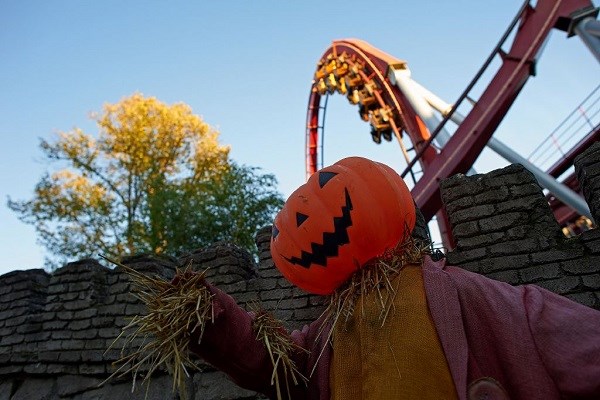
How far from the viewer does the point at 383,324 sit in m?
1.43

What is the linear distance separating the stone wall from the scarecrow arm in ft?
1.73

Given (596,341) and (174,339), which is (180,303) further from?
(596,341)

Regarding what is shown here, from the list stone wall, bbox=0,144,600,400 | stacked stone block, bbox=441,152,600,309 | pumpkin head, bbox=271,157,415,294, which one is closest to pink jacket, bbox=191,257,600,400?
pumpkin head, bbox=271,157,415,294

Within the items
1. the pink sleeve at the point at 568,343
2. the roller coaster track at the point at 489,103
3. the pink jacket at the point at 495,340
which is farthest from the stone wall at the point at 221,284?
the roller coaster track at the point at 489,103

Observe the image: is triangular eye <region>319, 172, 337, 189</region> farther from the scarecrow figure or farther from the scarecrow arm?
the scarecrow arm

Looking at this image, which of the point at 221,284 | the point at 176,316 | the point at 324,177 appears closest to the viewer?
the point at 176,316

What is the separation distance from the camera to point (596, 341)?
49.1 inches

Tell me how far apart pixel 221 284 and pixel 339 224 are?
64.2 inches

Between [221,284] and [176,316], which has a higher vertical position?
[221,284]

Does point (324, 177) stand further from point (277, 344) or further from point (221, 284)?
point (221, 284)

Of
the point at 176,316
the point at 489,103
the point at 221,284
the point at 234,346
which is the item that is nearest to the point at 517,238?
the point at 234,346

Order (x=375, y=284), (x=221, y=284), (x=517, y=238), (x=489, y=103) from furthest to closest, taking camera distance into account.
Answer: (x=489, y=103)
(x=221, y=284)
(x=517, y=238)
(x=375, y=284)

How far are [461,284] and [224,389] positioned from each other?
1.73m

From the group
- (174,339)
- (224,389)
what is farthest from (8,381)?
(174,339)
